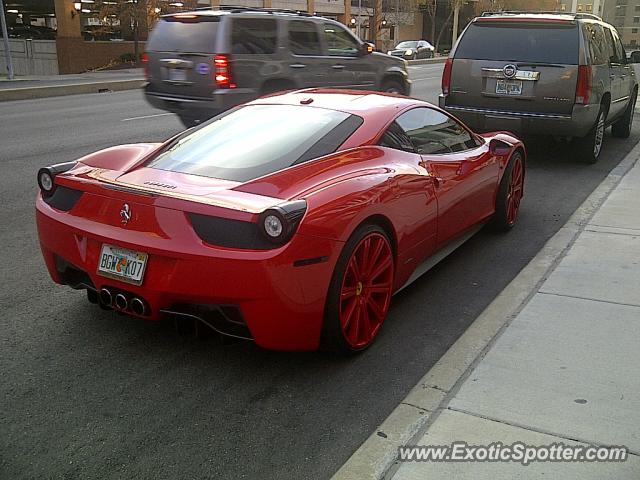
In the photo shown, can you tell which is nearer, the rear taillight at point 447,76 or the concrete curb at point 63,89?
the rear taillight at point 447,76

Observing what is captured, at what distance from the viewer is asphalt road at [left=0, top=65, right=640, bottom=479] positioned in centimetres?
297

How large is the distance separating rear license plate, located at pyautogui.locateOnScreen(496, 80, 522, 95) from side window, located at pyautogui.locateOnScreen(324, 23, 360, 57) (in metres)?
3.59

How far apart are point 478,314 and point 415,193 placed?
92cm

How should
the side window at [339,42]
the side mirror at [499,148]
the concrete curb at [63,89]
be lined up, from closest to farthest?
the side mirror at [499,148] → the side window at [339,42] → the concrete curb at [63,89]

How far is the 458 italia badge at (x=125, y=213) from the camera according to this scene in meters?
3.56

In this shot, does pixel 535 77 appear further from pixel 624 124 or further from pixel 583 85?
pixel 624 124

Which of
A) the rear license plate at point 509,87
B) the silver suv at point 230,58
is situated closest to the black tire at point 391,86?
the silver suv at point 230,58

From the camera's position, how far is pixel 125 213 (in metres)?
3.57

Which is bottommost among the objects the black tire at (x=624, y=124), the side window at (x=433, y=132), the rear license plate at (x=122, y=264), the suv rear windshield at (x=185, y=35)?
the black tire at (x=624, y=124)

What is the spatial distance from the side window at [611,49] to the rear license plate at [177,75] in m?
6.29

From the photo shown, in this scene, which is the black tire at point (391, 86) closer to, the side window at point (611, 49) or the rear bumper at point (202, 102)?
the rear bumper at point (202, 102)

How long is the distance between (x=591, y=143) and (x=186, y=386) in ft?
25.0

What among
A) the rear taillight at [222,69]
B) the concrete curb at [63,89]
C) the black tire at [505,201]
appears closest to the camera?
the black tire at [505,201]

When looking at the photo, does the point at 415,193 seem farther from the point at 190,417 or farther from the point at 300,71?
the point at 300,71
